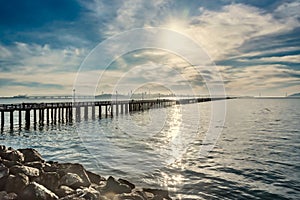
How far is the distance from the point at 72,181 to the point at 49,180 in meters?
0.86

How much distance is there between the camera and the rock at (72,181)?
9711 mm

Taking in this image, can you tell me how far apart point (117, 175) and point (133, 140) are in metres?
13.4

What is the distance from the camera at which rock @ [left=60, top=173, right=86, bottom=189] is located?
31.9 ft

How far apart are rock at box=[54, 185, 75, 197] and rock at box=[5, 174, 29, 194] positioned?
44.4 inches

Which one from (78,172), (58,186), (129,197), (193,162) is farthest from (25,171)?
(193,162)

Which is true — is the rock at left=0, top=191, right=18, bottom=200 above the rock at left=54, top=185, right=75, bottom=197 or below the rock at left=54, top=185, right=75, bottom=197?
above

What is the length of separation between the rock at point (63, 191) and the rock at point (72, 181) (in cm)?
47

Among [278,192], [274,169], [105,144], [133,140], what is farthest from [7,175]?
[133,140]

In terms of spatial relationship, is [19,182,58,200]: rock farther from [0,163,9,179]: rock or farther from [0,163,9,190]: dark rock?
[0,163,9,179]: rock

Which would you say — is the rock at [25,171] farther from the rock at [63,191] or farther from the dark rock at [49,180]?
the rock at [63,191]

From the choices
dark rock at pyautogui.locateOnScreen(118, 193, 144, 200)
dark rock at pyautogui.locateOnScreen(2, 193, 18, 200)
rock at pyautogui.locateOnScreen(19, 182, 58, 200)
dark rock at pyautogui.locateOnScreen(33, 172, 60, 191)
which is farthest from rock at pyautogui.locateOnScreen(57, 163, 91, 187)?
dark rock at pyautogui.locateOnScreen(2, 193, 18, 200)

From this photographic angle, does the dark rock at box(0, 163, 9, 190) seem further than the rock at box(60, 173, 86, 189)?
No

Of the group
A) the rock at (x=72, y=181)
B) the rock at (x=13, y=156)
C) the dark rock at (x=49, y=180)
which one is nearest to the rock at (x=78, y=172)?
the rock at (x=72, y=181)

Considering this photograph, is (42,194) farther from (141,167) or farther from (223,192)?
(141,167)
